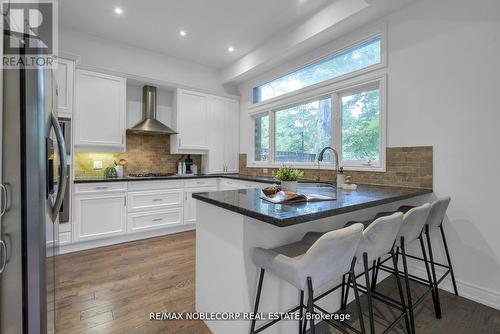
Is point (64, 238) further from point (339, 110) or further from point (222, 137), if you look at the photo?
point (339, 110)

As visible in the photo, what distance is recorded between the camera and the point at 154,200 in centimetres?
368

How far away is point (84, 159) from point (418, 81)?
4.43m

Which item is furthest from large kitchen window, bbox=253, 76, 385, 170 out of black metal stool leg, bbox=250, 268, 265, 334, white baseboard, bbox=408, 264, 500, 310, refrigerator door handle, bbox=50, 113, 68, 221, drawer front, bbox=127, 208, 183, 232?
refrigerator door handle, bbox=50, 113, 68, 221

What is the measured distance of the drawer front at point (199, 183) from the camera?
13.2ft

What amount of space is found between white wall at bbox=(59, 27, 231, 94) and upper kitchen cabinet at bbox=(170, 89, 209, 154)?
0.19 meters

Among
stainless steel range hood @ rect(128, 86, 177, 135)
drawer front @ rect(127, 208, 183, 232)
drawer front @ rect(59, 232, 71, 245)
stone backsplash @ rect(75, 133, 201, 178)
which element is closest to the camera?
drawer front @ rect(59, 232, 71, 245)

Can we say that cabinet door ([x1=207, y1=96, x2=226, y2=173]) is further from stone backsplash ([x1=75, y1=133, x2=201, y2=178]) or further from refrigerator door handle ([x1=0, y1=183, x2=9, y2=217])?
refrigerator door handle ([x1=0, y1=183, x2=9, y2=217])

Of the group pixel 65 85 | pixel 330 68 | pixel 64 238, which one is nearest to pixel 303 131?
pixel 330 68

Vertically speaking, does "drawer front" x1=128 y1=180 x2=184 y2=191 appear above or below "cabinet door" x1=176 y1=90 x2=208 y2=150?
below

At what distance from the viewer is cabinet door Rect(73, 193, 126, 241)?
3084 millimetres

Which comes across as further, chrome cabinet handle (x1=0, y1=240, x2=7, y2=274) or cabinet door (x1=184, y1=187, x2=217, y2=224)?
cabinet door (x1=184, y1=187, x2=217, y2=224)

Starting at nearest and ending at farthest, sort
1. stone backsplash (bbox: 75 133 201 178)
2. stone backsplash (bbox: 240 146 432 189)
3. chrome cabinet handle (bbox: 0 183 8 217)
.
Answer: chrome cabinet handle (bbox: 0 183 8 217) < stone backsplash (bbox: 240 146 432 189) < stone backsplash (bbox: 75 133 201 178)

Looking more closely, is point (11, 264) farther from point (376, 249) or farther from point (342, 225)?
point (342, 225)

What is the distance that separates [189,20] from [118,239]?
315 centimetres
